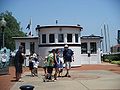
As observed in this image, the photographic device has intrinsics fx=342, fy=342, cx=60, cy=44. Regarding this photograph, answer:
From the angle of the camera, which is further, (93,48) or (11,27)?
(11,27)

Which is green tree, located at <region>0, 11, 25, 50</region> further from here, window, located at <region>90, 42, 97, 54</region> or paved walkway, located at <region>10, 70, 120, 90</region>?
paved walkway, located at <region>10, 70, 120, 90</region>

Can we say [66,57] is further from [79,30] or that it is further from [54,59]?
[79,30]

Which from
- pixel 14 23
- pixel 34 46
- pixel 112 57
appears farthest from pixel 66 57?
pixel 14 23

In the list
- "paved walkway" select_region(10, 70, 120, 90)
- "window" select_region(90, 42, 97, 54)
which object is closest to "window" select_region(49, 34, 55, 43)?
"window" select_region(90, 42, 97, 54)

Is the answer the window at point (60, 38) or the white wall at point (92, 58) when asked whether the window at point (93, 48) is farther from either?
the window at point (60, 38)

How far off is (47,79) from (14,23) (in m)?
63.2

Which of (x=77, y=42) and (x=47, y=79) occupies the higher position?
(x=77, y=42)

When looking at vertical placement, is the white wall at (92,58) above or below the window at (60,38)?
below

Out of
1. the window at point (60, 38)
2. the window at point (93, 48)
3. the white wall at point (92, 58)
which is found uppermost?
the window at point (60, 38)

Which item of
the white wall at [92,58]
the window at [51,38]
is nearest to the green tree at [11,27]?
the white wall at [92,58]

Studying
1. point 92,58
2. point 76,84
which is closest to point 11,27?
point 92,58

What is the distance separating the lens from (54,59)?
1645 centimetres

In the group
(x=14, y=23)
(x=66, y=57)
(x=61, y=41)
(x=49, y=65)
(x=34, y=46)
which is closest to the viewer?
(x=49, y=65)

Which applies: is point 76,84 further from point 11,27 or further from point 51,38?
point 11,27
